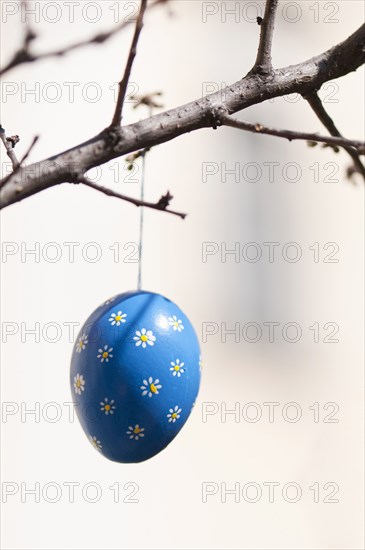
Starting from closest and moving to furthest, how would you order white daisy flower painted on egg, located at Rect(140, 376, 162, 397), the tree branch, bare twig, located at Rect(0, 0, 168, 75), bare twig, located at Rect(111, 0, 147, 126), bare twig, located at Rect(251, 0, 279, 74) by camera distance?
bare twig, located at Rect(0, 0, 168, 75)
bare twig, located at Rect(111, 0, 147, 126)
the tree branch
bare twig, located at Rect(251, 0, 279, 74)
white daisy flower painted on egg, located at Rect(140, 376, 162, 397)

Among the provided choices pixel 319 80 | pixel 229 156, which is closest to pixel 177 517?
pixel 229 156

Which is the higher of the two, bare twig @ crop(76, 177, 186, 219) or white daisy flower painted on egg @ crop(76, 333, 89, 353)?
bare twig @ crop(76, 177, 186, 219)

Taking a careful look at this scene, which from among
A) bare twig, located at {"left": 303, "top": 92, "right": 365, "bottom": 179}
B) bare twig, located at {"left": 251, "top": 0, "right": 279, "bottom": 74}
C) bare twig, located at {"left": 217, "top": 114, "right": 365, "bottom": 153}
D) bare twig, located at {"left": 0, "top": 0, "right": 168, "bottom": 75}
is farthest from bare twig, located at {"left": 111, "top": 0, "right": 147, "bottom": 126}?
bare twig, located at {"left": 303, "top": 92, "right": 365, "bottom": 179}

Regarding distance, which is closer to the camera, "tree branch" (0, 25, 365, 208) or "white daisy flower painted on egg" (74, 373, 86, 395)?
"tree branch" (0, 25, 365, 208)

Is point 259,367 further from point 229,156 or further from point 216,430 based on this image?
point 229,156

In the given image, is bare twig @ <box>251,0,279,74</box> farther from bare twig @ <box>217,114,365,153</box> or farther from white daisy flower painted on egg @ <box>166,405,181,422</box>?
white daisy flower painted on egg @ <box>166,405,181,422</box>

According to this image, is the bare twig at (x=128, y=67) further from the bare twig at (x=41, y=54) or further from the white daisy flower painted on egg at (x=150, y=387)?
Answer: the white daisy flower painted on egg at (x=150, y=387)

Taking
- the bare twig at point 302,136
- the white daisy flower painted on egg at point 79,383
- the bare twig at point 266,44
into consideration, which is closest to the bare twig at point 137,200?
the bare twig at point 302,136
